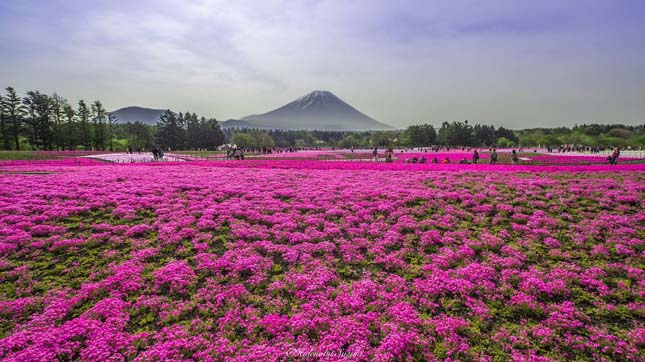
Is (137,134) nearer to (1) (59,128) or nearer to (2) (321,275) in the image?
(1) (59,128)

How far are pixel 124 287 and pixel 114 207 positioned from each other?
6.65 m

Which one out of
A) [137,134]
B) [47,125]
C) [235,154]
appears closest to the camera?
[235,154]

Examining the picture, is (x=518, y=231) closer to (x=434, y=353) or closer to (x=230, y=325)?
(x=434, y=353)

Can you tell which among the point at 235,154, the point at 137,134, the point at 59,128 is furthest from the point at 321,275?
the point at 137,134

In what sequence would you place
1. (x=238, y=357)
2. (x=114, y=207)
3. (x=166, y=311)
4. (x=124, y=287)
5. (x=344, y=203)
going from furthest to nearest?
(x=344, y=203) → (x=114, y=207) → (x=124, y=287) → (x=166, y=311) → (x=238, y=357)

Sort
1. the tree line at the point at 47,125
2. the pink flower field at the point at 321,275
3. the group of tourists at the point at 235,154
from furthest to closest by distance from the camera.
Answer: the tree line at the point at 47,125 < the group of tourists at the point at 235,154 < the pink flower field at the point at 321,275

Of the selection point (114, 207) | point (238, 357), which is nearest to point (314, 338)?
point (238, 357)

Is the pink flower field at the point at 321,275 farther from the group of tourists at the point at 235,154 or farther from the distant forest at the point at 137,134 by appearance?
the distant forest at the point at 137,134

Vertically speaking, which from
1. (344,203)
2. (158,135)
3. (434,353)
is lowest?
(434,353)

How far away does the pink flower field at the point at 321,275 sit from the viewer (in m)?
5.35

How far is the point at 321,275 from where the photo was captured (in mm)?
7566

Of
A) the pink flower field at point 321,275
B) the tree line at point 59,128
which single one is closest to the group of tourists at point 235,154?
the pink flower field at point 321,275

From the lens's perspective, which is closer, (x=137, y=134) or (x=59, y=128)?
(x=59, y=128)

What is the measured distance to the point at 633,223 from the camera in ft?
34.7
